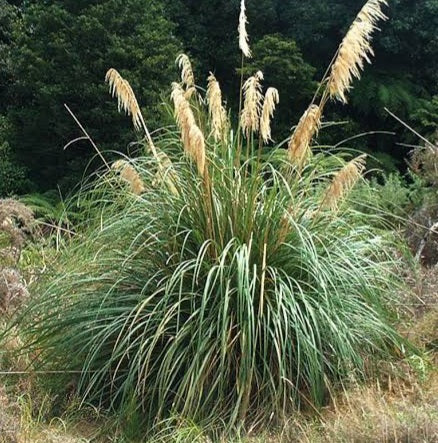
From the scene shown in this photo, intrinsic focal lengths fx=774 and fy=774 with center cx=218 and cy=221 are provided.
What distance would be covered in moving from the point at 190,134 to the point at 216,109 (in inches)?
28.9

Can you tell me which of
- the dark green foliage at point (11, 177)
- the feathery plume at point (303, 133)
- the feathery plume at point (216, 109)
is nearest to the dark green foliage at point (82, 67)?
the dark green foliage at point (11, 177)

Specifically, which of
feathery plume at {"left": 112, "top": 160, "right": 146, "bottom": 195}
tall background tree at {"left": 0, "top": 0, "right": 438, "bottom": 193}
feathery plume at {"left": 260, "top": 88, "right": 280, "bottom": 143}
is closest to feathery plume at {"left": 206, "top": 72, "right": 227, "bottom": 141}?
feathery plume at {"left": 260, "top": 88, "right": 280, "bottom": 143}

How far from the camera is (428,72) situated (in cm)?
1446

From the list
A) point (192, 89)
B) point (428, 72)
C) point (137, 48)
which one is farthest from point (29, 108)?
point (192, 89)

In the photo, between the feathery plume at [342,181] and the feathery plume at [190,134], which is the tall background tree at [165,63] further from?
the feathery plume at [342,181]

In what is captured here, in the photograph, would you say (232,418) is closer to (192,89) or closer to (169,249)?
(169,249)

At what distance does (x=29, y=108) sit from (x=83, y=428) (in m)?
10.8

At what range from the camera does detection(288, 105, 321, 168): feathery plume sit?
15.0 feet

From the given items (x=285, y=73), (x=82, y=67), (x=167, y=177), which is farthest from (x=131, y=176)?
(x=285, y=73)

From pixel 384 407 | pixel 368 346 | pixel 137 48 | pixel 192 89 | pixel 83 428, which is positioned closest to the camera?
pixel 384 407

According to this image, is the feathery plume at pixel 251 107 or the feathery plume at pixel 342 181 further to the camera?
the feathery plume at pixel 251 107

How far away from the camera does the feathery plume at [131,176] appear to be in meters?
4.91

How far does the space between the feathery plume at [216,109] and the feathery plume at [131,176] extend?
1.87 feet

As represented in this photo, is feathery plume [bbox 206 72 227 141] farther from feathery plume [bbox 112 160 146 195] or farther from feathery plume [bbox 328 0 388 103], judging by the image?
feathery plume [bbox 328 0 388 103]
